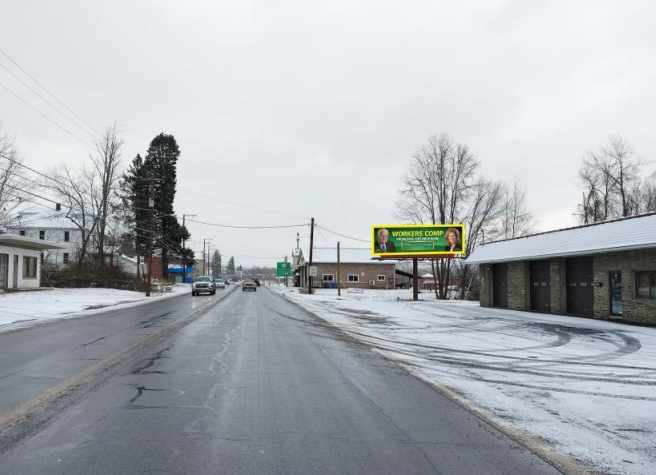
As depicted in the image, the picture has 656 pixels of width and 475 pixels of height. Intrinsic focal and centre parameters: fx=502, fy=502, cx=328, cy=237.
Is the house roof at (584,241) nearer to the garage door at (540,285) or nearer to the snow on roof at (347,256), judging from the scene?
the garage door at (540,285)

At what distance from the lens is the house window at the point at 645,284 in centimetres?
1908

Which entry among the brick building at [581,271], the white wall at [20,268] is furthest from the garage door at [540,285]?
the white wall at [20,268]

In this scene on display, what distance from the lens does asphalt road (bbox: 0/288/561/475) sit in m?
4.49

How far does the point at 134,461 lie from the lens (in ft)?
14.6

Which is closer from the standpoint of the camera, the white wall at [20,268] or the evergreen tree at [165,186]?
the white wall at [20,268]

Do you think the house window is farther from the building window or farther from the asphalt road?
the building window

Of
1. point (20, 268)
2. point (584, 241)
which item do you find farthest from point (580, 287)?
point (20, 268)

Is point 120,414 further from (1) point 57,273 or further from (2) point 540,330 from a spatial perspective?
(1) point 57,273

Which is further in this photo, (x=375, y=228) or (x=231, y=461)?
(x=375, y=228)

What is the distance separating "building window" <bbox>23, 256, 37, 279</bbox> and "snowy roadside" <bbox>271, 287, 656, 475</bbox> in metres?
29.8

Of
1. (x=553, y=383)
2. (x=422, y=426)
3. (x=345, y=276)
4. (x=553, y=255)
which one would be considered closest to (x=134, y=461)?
(x=422, y=426)

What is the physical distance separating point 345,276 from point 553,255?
2088 inches

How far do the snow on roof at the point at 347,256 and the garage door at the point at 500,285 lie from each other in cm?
4303

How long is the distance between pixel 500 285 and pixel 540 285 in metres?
4.68
